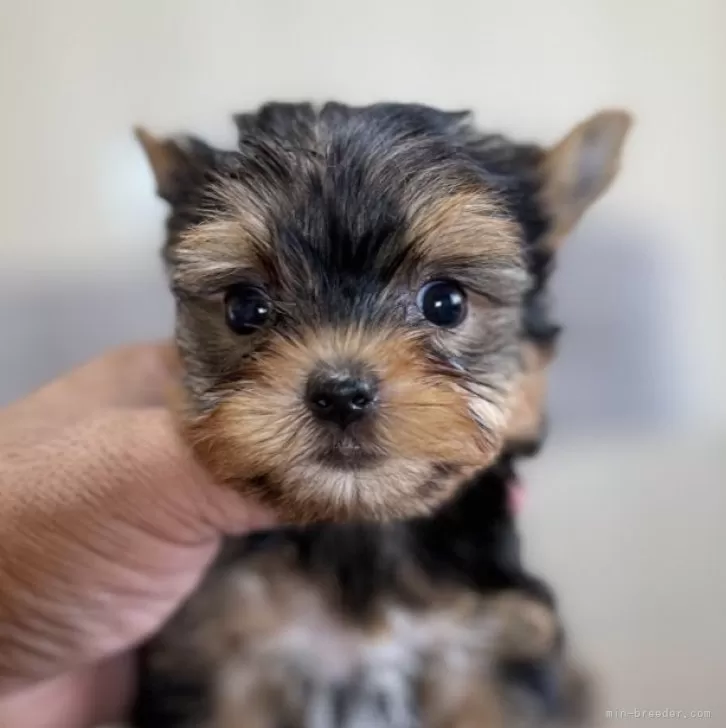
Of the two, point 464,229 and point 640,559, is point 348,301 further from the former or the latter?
point 640,559

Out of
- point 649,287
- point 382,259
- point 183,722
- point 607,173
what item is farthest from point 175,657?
point 649,287

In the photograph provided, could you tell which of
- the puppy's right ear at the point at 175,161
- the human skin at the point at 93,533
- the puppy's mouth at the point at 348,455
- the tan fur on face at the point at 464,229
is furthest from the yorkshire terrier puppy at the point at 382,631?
the puppy's right ear at the point at 175,161

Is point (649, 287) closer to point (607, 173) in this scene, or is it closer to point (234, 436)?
point (607, 173)

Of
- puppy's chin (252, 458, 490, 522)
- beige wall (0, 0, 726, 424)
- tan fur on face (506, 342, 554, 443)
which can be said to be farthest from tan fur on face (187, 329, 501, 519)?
beige wall (0, 0, 726, 424)

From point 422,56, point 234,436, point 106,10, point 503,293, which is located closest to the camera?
point 234,436

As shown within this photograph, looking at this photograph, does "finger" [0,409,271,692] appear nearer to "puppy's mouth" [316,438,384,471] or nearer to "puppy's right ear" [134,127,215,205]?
"puppy's mouth" [316,438,384,471]

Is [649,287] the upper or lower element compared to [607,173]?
lower

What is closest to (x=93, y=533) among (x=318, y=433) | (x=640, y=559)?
(x=318, y=433)

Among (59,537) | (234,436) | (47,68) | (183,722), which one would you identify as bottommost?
(183,722)
